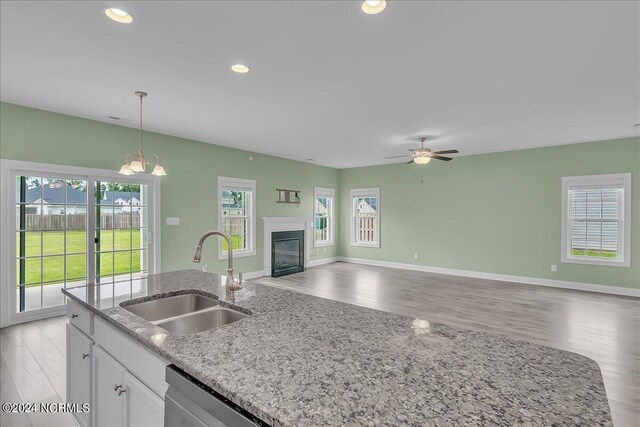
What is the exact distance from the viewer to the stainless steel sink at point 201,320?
1.72 m

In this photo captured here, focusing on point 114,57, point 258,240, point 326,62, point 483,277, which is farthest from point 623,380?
point 258,240

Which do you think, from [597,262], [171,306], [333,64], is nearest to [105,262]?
[171,306]

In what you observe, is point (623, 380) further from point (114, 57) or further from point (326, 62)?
point (114, 57)

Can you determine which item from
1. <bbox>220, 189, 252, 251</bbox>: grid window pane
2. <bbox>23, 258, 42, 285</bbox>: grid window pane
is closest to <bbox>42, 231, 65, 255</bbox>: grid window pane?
<bbox>23, 258, 42, 285</bbox>: grid window pane

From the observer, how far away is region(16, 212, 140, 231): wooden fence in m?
4.05

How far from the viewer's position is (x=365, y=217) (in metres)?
8.78

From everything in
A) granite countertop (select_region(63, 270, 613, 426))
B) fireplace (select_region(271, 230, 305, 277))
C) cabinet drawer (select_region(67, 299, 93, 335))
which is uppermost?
granite countertop (select_region(63, 270, 613, 426))

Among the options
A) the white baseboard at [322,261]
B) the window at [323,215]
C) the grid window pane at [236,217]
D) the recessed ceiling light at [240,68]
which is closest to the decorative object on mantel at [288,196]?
the window at [323,215]

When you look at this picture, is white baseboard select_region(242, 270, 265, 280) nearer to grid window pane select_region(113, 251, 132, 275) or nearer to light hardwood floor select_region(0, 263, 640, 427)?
light hardwood floor select_region(0, 263, 640, 427)

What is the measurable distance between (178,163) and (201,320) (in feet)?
14.2

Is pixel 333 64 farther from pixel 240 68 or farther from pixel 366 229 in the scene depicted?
pixel 366 229

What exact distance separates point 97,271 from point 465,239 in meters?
6.99

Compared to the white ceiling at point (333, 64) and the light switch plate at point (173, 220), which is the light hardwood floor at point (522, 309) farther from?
the white ceiling at point (333, 64)

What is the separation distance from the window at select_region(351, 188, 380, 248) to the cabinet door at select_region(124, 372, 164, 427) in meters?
7.42
